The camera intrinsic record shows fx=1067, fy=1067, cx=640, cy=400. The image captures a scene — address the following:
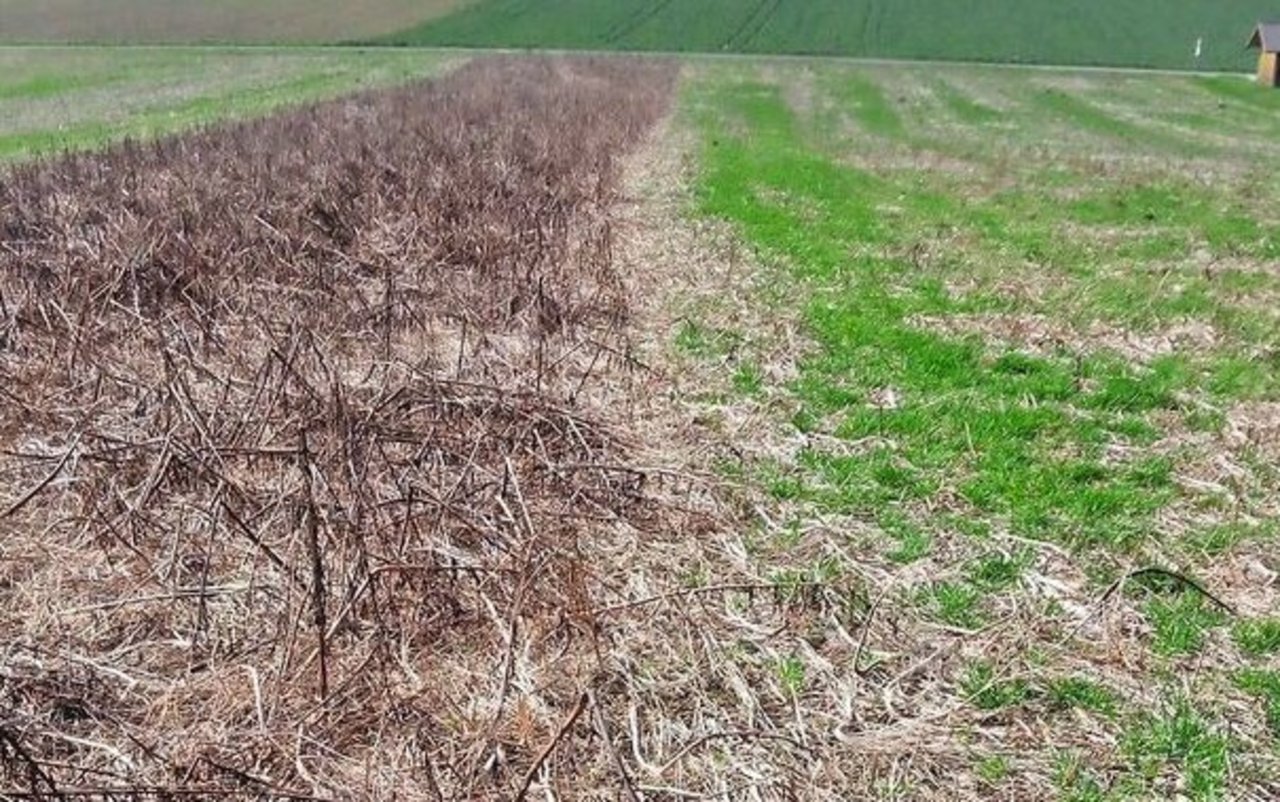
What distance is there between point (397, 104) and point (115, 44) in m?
39.1

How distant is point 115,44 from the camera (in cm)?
5172

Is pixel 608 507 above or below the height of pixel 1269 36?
below

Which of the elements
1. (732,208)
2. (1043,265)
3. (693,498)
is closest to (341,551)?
(693,498)

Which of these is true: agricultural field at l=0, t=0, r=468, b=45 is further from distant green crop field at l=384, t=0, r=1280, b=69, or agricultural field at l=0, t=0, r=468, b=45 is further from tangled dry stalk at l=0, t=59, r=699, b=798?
tangled dry stalk at l=0, t=59, r=699, b=798

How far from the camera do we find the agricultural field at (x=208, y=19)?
54.2 metres

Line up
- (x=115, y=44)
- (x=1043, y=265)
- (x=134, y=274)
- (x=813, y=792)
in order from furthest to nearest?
1. (x=115, y=44)
2. (x=1043, y=265)
3. (x=134, y=274)
4. (x=813, y=792)

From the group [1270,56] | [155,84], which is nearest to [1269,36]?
[1270,56]

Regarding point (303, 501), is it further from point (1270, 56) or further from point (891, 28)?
point (891, 28)

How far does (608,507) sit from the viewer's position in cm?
496

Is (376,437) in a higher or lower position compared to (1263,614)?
higher

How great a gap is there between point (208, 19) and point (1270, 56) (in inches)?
2021

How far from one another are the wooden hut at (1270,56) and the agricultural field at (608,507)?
117ft

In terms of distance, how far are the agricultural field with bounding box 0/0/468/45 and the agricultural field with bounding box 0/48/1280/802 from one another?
48996mm

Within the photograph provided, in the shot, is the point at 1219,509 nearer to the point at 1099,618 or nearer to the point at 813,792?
the point at 1099,618
